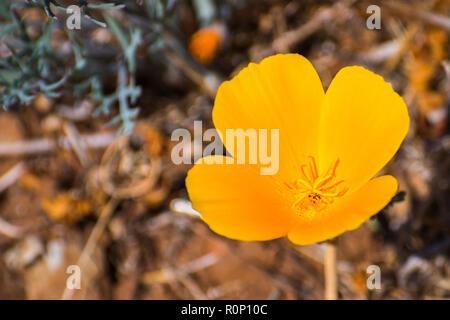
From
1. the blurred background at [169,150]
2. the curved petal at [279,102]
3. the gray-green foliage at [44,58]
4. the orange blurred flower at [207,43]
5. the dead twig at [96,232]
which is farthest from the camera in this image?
the orange blurred flower at [207,43]

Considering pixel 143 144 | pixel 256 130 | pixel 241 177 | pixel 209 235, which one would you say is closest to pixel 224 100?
pixel 256 130

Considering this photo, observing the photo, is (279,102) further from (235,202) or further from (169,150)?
(169,150)

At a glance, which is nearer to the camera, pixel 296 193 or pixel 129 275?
pixel 296 193

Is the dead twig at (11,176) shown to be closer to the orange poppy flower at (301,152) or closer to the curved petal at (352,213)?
the orange poppy flower at (301,152)

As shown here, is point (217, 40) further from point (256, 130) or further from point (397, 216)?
point (397, 216)

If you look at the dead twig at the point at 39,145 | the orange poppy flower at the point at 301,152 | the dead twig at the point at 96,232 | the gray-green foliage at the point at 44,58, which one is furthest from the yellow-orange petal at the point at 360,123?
the dead twig at the point at 39,145

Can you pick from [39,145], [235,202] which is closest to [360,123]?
[235,202]
